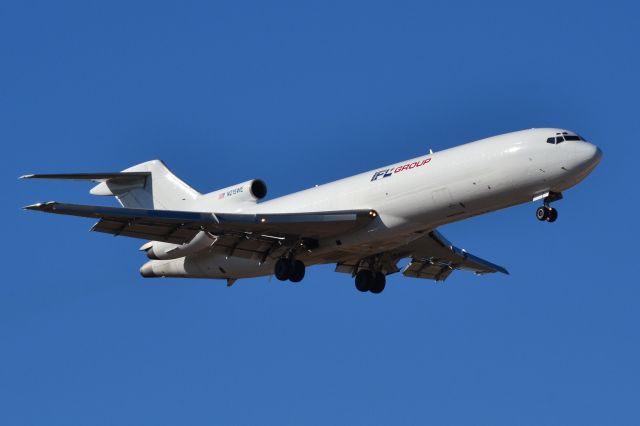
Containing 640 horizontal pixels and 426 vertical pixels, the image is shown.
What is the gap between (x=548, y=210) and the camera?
32.0 m

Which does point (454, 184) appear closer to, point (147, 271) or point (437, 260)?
point (437, 260)

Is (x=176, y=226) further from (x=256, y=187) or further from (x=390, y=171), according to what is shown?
(x=390, y=171)

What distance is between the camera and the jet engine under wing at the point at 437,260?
38.0 metres

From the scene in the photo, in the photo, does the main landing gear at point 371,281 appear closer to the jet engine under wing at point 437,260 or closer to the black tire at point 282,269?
the jet engine under wing at point 437,260

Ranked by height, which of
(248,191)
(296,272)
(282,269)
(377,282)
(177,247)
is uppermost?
(248,191)

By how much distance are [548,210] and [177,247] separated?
10.9 m

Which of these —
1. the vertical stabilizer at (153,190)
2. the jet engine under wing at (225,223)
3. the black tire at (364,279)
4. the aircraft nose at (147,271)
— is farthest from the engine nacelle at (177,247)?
the black tire at (364,279)

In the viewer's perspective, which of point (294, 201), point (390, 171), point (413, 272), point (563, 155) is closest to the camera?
point (563, 155)

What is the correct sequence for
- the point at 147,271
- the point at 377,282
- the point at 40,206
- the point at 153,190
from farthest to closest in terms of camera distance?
the point at 153,190 < the point at 147,271 < the point at 377,282 < the point at 40,206

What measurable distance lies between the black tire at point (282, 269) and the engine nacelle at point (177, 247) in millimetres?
1966

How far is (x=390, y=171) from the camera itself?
112ft

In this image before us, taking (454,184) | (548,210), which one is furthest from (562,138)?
(454,184)

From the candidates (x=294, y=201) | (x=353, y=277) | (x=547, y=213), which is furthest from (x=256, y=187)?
(x=547, y=213)

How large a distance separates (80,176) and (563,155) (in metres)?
14.6
